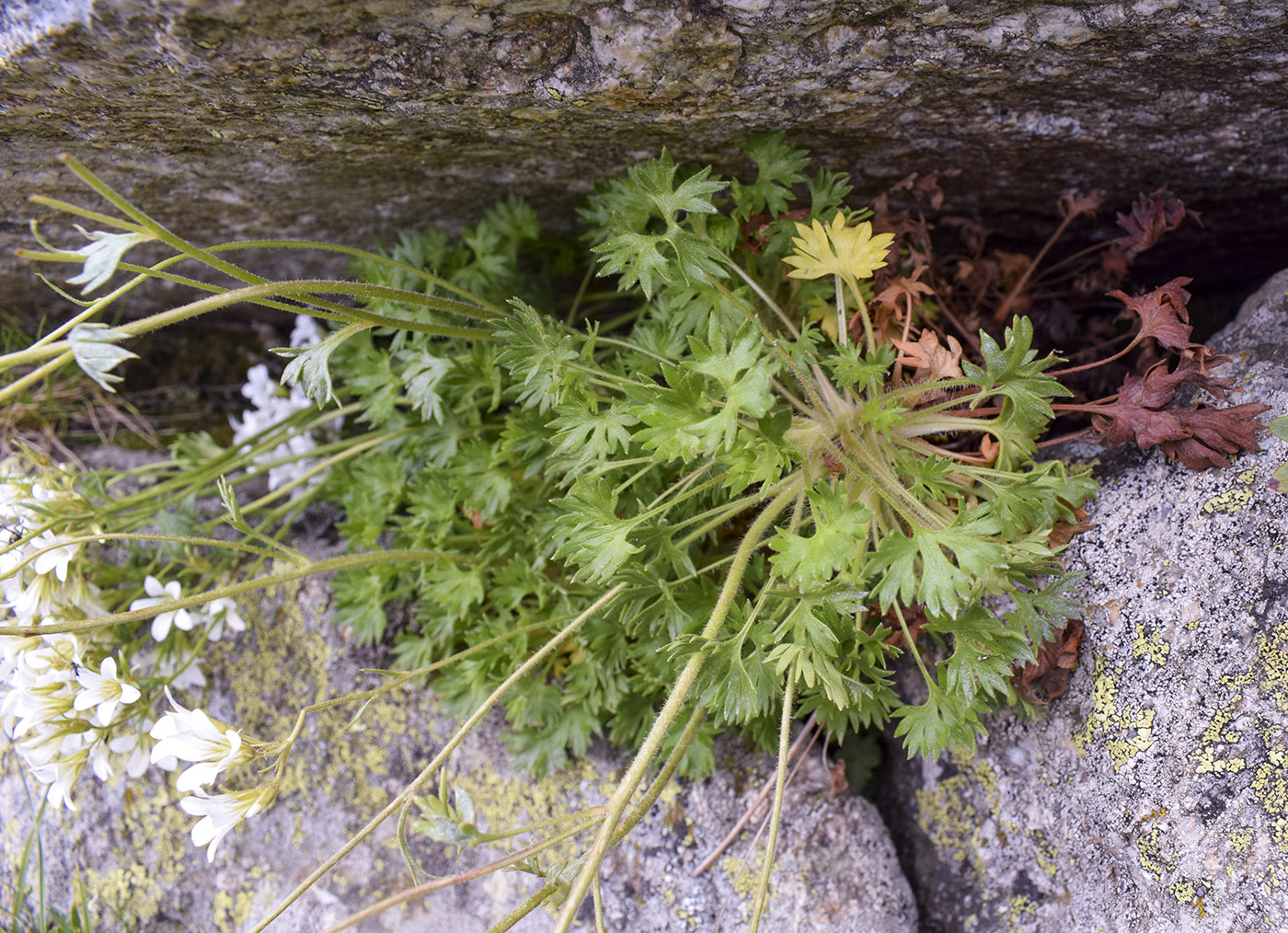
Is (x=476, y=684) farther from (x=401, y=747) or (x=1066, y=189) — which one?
(x=1066, y=189)

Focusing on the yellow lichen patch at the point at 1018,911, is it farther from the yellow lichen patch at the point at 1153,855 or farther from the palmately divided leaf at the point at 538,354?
the palmately divided leaf at the point at 538,354

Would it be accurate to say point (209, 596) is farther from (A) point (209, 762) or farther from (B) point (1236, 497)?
(B) point (1236, 497)

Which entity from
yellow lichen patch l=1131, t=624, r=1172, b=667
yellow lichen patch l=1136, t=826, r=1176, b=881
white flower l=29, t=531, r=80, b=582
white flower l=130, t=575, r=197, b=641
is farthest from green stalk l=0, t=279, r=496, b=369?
yellow lichen patch l=1136, t=826, r=1176, b=881

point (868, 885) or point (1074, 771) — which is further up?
point (1074, 771)

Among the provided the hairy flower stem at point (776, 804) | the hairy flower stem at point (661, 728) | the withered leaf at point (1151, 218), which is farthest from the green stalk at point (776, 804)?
the withered leaf at point (1151, 218)

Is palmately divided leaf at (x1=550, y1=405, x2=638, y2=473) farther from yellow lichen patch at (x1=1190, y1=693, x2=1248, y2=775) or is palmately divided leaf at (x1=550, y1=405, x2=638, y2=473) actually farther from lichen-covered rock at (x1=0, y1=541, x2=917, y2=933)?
yellow lichen patch at (x1=1190, y1=693, x2=1248, y2=775)

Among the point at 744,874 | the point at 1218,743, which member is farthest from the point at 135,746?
the point at 1218,743

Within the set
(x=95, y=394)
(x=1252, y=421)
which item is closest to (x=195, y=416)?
(x=95, y=394)
